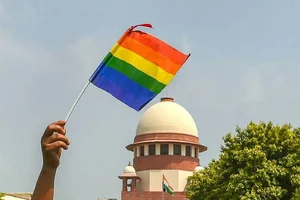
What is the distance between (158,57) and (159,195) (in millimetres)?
35821

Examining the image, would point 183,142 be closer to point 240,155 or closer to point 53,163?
point 240,155

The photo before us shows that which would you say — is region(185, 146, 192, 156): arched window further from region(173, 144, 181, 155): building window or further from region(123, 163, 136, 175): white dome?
region(123, 163, 136, 175): white dome

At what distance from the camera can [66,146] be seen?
4.89 metres

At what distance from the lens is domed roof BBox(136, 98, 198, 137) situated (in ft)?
143

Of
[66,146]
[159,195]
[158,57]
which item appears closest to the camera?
[66,146]

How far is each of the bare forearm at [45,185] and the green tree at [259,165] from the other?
54.6ft

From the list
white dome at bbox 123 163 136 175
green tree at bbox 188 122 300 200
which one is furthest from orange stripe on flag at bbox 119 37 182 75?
white dome at bbox 123 163 136 175

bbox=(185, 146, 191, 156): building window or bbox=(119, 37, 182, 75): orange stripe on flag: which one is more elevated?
bbox=(185, 146, 191, 156): building window

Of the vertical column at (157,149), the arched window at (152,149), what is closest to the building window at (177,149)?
the vertical column at (157,149)

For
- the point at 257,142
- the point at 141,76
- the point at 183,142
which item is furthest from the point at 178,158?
the point at 141,76

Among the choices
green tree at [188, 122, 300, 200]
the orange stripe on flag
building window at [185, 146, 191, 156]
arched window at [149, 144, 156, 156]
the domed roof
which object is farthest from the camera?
building window at [185, 146, 191, 156]

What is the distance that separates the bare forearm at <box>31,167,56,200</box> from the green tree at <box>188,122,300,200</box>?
16.7 meters

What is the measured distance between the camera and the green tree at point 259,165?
21.3 meters

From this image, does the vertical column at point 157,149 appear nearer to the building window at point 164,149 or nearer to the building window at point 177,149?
the building window at point 164,149
